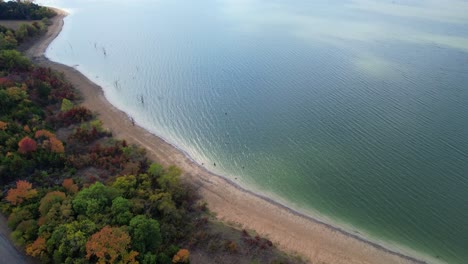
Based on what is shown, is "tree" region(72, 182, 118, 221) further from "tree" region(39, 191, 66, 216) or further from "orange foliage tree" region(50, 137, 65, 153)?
"orange foliage tree" region(50, 137, 65, 153)

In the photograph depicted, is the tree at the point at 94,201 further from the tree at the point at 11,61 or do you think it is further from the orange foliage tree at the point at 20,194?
the tree at the point at 11,61

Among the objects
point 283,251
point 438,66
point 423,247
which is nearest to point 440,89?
point 438,66

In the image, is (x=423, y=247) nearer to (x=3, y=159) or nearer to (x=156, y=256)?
(x=156, y=256)

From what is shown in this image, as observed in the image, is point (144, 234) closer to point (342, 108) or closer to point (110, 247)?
point (110, 247)

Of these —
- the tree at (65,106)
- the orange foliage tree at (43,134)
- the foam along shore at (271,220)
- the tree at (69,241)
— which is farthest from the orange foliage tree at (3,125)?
the tree at (69,241)

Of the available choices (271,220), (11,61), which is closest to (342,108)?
(271,220)

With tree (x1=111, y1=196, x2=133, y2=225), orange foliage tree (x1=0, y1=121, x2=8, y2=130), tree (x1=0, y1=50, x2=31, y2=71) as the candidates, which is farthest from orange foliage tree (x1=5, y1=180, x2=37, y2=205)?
tree (x1=0, y1=50, x2=31, y2=71)
